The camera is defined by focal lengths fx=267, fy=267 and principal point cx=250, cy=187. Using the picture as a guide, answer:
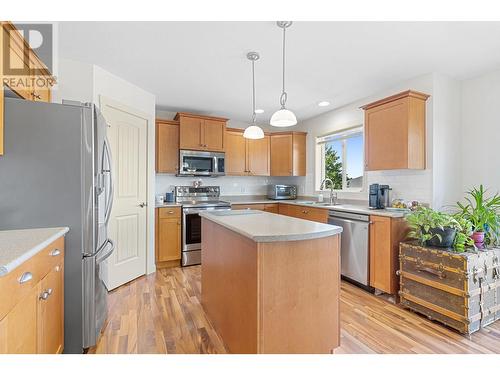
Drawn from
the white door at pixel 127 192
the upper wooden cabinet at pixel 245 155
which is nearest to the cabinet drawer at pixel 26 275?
the white door at pixel 127 192

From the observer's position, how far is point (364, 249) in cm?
298

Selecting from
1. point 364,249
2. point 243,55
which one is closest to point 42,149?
point 243,55

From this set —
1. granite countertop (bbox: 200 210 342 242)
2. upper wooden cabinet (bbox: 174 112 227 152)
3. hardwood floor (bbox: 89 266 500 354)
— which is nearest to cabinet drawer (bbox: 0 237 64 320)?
hardwood floor (bbox: 89 266 500 354)

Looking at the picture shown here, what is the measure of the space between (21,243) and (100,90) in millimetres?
2022

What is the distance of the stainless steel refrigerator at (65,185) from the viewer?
165cm

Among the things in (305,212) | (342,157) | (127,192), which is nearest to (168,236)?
(127,192)

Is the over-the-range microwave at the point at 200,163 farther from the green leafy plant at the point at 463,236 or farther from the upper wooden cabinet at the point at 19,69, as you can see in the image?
the green leafy plant at the point at 463,236

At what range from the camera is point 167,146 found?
413cm

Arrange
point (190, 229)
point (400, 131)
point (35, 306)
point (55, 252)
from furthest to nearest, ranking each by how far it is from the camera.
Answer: point (190, 229) → point (400, 131) → point (55, 252) → point (35, 306)

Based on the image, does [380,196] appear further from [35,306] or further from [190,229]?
[35,306]

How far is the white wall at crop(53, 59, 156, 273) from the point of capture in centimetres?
263

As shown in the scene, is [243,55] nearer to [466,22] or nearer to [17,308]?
[466,22]
